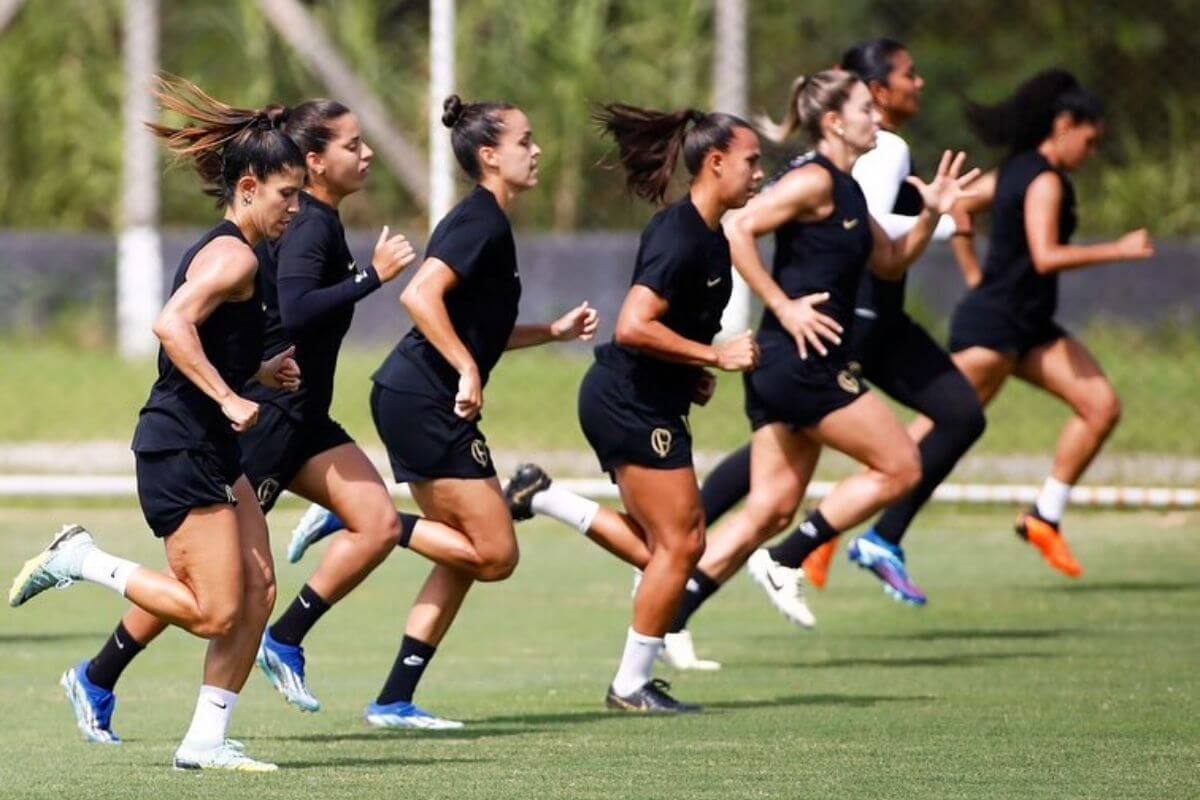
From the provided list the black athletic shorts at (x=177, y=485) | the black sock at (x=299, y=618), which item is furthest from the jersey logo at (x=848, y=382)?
the black athletic shorts at (x=177, y=485)

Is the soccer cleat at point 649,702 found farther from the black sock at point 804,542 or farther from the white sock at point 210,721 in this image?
the white sock at point 210,721

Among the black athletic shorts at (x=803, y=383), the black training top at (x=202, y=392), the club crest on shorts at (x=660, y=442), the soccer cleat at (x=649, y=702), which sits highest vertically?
the black training top at (x=202, y=392)

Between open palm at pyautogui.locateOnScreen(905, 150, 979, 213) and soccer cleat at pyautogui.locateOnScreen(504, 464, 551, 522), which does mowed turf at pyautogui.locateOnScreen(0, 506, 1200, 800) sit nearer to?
soccer cleat at pyautogui.locateOnScreen(504, 464, 551, 522)

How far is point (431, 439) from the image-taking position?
8.12m

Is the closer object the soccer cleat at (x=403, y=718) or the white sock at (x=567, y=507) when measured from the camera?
the soccer cleat at (x=403, y=718)

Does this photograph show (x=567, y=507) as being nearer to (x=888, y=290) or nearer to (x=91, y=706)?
(x=91, y=706)

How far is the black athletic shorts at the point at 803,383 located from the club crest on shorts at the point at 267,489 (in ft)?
7.01

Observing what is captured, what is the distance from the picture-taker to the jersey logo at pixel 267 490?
8.15 meters

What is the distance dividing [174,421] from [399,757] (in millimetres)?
1178

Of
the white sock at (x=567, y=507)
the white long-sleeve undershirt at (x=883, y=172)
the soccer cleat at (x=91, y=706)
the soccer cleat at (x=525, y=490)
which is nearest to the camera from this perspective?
the soccer cleat at (x=91, y=706)

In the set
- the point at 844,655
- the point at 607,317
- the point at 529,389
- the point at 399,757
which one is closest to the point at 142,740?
the point at 399,757

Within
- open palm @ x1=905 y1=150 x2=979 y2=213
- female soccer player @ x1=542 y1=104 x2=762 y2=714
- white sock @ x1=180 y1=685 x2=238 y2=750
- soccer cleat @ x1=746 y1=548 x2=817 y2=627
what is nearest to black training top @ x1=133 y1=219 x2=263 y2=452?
white sock @ x1=180 y1=685 x2=238 y2=750

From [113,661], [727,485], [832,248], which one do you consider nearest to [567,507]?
[832,248]

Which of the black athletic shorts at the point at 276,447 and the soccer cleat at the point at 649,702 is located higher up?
the black athletic shorts at the point at 276,447
